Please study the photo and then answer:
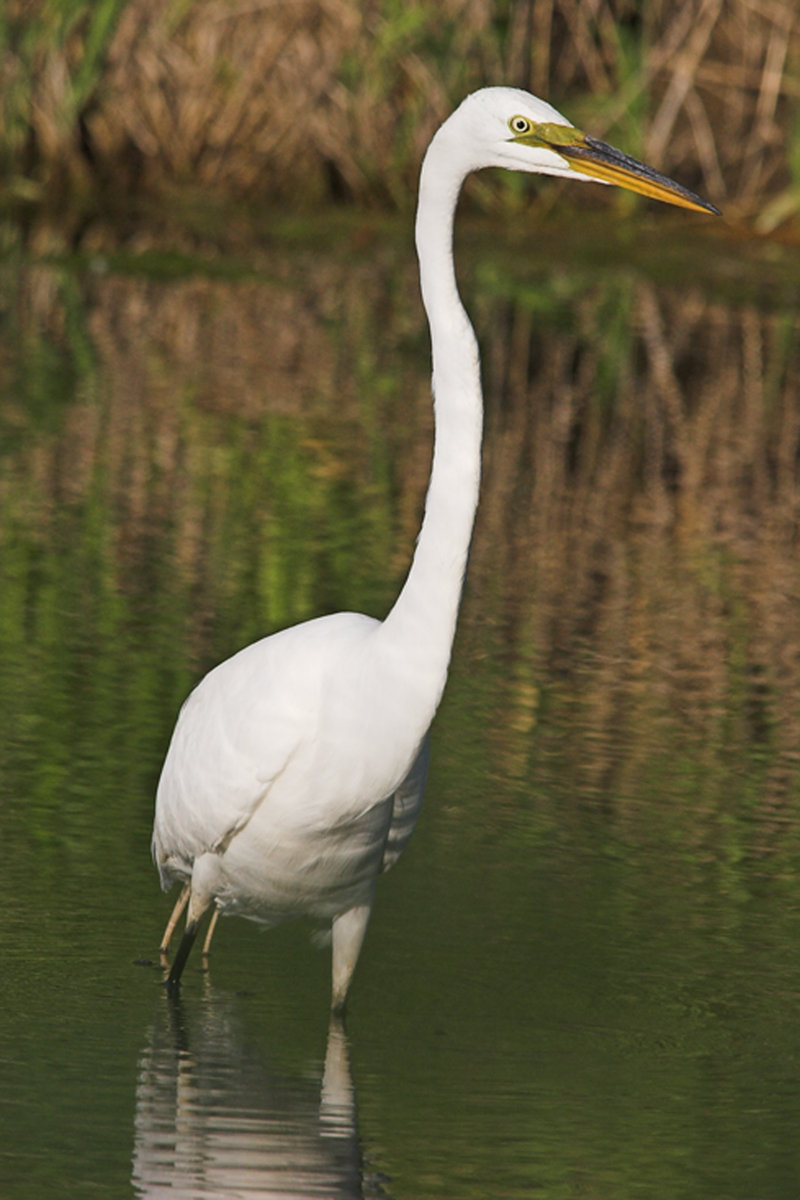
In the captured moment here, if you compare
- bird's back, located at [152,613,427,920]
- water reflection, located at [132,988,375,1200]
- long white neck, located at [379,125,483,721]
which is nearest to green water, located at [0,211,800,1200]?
water reflection, located at [132,988,375,1200]

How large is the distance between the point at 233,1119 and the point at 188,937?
57cm

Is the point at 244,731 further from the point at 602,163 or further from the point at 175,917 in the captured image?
the point at 602,163

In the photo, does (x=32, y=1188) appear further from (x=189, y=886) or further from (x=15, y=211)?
→ (x=15, y=211)

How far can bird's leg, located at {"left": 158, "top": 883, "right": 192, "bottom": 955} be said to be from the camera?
4.32m

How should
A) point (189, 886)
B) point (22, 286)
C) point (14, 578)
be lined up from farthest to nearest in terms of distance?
point (22, 286), point (14, 578), point (189, 886)

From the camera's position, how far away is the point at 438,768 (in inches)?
213

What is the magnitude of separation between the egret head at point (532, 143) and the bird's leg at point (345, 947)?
1.42 meters

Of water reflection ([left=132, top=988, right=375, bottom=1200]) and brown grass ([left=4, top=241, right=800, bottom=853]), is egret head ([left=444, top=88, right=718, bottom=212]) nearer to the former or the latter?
water reflection ([left=132, top=988, right=375, bottom=1200])

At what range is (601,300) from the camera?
1270cm

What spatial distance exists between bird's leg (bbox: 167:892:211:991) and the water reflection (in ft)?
0.31

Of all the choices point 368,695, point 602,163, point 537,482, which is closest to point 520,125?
point 602,163

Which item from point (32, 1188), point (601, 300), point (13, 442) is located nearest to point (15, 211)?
point (601, 300)

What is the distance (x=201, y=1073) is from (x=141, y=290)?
8.67 metres

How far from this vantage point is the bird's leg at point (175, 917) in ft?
14.2
